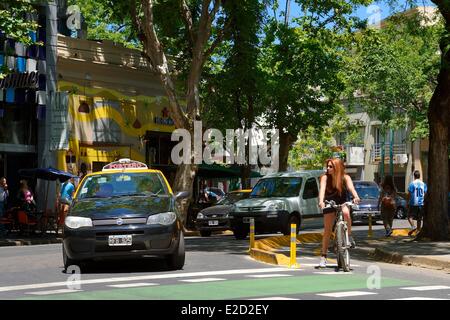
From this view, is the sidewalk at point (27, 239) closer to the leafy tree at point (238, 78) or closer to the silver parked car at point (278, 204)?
the silver parked car at point (278, 204)

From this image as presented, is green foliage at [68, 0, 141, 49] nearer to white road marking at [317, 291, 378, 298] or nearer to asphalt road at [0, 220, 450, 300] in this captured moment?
asphalt road at [0, 220, 450, 300]

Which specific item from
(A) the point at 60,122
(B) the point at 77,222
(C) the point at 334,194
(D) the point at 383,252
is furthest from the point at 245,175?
(B) the point at 77,222

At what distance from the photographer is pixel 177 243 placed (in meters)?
12.9

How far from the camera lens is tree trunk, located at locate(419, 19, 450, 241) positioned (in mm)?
19328

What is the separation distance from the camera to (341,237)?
1258 centimetres

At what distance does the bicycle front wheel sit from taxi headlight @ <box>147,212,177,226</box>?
2.56m

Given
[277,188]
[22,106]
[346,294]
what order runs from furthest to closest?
[22,106] < [277,188] < [346,294]

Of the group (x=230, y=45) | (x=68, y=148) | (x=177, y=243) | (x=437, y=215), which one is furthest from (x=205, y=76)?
(x=177, y=243)

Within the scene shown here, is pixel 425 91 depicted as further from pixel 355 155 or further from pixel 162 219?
pixel 162 219

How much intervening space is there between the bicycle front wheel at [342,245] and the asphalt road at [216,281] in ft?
0.60

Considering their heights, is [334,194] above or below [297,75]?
below

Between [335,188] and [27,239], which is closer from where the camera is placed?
[335,188]

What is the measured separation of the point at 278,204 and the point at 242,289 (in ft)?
40.7

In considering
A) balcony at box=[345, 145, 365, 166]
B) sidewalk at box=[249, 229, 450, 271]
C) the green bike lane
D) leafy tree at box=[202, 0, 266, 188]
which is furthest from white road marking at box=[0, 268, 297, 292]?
balcony at box=[345, 145, 365, 166]
